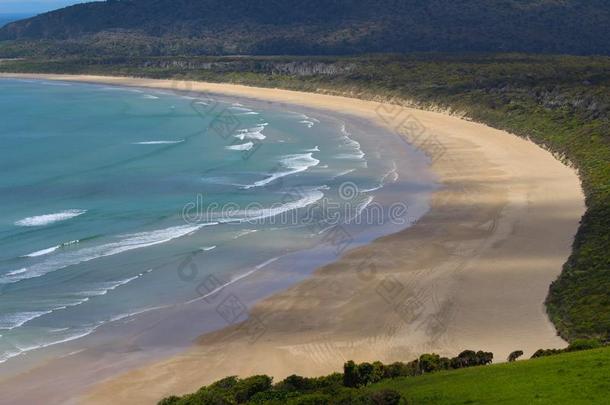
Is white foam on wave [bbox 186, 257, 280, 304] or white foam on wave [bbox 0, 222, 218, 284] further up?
white foam on wave [bbox 0, 222, 218, 284]

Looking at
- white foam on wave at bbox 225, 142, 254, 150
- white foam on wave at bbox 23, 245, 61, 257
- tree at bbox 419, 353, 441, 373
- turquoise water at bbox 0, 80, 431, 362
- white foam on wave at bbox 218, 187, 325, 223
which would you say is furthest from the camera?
white foam on wave at bbox 225, 142, 254, 150

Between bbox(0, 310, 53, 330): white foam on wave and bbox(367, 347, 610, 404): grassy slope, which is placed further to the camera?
bbox(0, 310, 53, 330): white foam on wave

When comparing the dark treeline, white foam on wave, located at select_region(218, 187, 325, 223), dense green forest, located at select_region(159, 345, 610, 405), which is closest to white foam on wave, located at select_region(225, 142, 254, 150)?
white foam on wave, located at select_region(218, 187, 325, 223)

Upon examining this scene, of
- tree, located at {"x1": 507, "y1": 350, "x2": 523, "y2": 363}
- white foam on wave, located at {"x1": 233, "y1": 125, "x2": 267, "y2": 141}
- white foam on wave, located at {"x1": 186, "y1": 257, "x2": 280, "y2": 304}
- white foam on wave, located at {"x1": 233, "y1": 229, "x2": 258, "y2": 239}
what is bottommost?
white foam on wave, located at {"x1": 233, "y1": 125, "x2": 267, "y2": 141}

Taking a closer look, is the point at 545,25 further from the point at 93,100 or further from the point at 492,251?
the point at 492,251

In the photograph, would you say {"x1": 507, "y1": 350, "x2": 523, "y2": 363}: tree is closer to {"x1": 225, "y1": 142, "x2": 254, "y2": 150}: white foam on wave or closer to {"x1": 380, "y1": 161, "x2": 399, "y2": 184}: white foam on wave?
{"x1": 380, "y1": 161, "x2": 399, "y2": 184}: white foam on wave

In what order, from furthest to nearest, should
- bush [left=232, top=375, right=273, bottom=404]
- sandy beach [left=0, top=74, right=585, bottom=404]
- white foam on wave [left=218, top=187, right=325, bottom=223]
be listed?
white foam on wave [left=218, top=187, right=325, bottom=223] → sandy beach [left=0, top=74, right=585, bottom=404] → bush [left=232, top=375, right=273, bottom=404]

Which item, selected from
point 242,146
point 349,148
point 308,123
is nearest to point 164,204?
point 242,146
